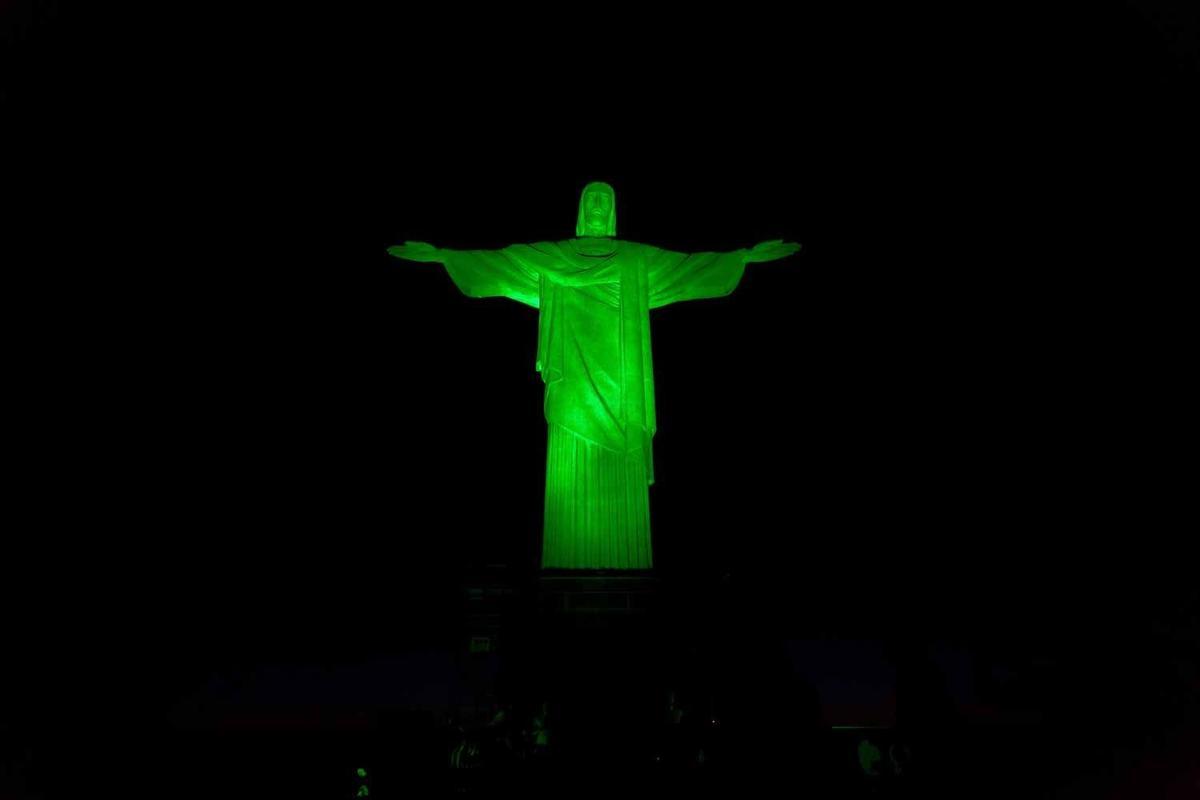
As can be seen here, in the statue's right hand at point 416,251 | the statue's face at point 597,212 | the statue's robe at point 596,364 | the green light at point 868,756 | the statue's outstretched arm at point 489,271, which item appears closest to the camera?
the green light at point 868,756

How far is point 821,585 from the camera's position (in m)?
8.24

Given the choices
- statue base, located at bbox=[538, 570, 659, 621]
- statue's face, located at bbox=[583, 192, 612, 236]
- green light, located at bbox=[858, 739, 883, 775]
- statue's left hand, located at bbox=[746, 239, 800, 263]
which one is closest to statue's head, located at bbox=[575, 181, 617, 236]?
statue's face, located at bbox=[583, 192, 612, 236]

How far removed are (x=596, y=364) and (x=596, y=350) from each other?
140 mm

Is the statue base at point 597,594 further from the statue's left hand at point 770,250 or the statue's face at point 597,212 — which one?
the statue's face at point 597,212

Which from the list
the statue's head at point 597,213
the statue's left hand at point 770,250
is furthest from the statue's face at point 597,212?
the statue's left hand at point 770,250

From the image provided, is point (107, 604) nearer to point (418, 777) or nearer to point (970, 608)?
point (418, 777)

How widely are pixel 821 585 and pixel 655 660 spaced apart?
4383 millimetres

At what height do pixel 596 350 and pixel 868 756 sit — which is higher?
pixel 596 350

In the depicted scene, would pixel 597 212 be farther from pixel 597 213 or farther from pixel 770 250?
pixel 770 250

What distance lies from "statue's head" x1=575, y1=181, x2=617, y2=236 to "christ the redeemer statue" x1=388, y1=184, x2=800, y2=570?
1 cm

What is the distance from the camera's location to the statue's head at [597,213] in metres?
7.06

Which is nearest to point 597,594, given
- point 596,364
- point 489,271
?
point 596,364

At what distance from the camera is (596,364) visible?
6.29 meters

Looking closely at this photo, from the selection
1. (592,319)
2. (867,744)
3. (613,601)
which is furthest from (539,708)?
(592,319)
